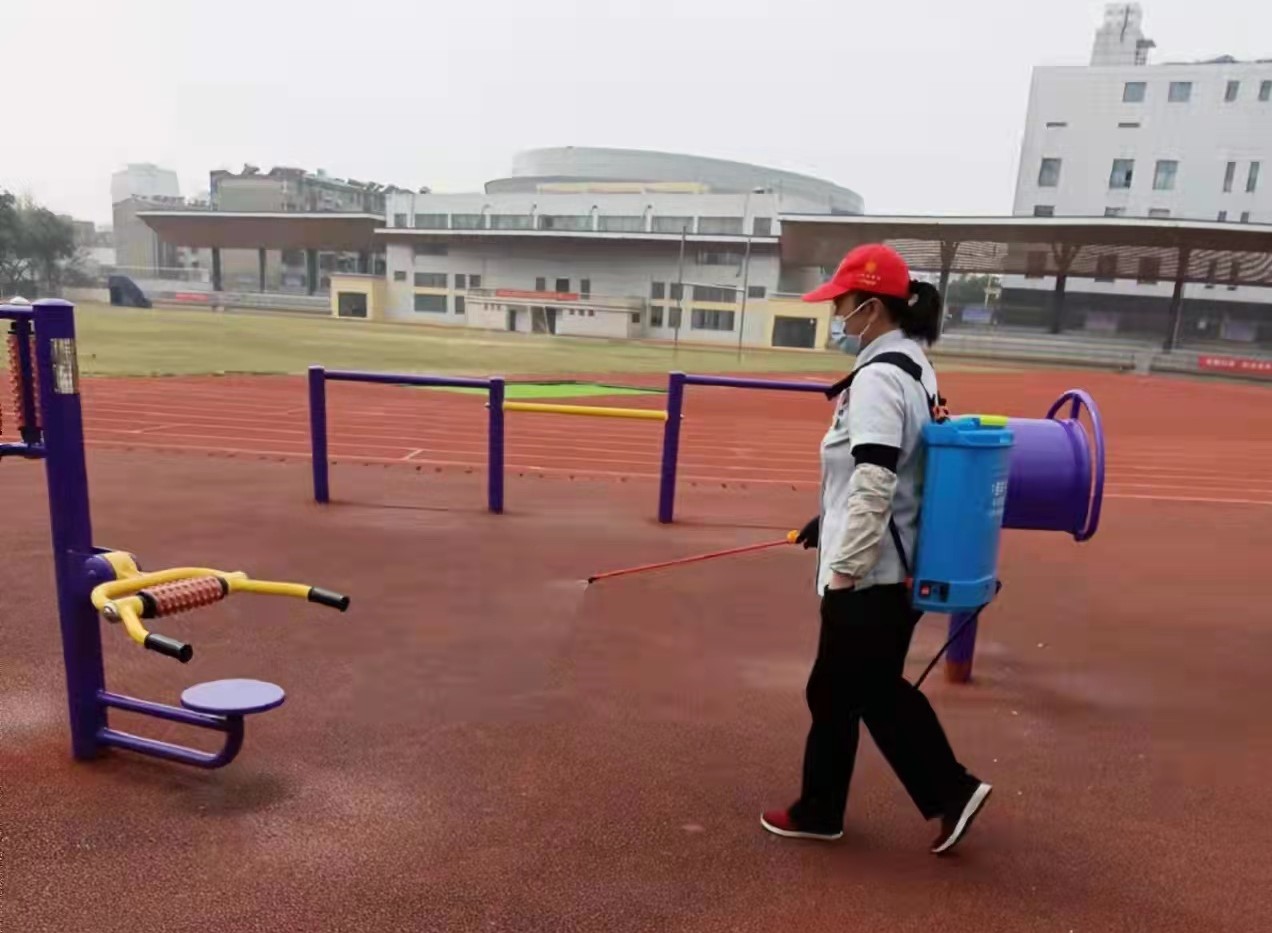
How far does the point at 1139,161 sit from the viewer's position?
5231 cm

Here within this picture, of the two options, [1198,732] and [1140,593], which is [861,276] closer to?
[1198,732]

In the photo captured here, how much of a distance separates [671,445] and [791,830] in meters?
4.27

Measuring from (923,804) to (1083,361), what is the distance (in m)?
44.4

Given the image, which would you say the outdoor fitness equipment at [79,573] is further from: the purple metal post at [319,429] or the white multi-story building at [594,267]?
the white multi-story building at [594,267]

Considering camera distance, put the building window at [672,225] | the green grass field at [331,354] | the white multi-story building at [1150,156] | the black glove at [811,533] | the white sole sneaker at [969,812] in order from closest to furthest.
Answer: the white sole sneaker at [969,812], the black glove at [811,533], the green grass field at [331,354], the white multi-story building at [1150,156], the building window at [672,225]

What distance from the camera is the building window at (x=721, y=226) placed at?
58.2 metres

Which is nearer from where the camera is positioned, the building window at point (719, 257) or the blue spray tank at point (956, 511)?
the blue spray tank at point (956, 511)

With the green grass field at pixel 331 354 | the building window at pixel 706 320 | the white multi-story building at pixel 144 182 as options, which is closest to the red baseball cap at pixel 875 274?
the green grass field at pixel 331 354

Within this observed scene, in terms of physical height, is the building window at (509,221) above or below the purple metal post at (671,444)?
above

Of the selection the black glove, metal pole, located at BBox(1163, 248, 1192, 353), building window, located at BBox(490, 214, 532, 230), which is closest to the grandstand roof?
metal pole, located at BBox(1163, 248, 1192, 353)

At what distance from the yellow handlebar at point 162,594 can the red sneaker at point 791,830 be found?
61.3 inches

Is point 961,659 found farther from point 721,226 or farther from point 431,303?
point 431,303

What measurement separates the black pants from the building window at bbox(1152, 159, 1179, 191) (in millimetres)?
60193

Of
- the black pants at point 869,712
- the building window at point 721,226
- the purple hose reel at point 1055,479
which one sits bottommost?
the black pants at point 869,712
